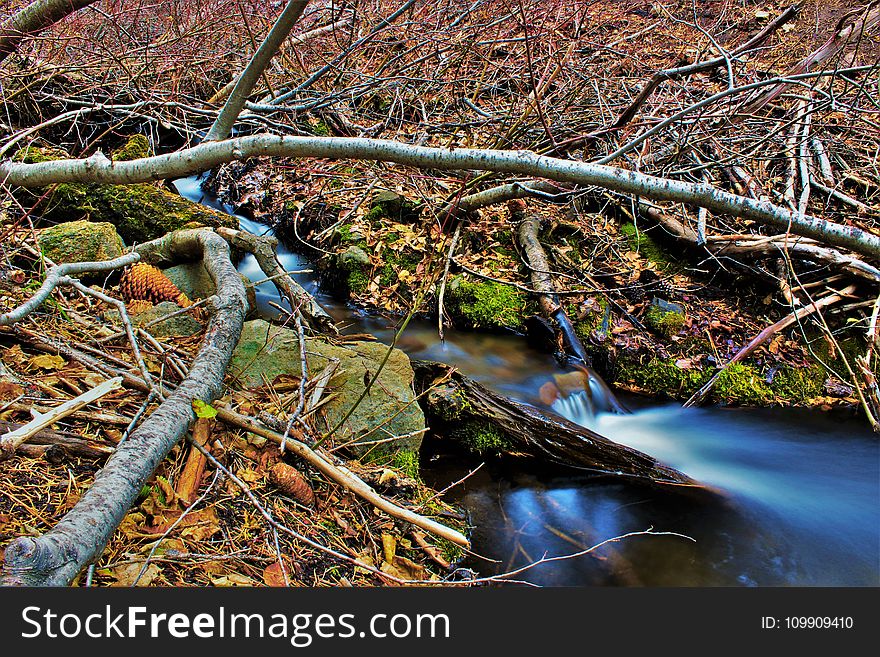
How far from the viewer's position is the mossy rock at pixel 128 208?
5000 mm

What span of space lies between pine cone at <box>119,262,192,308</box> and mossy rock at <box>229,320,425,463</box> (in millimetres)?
625

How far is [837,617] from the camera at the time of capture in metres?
2.46

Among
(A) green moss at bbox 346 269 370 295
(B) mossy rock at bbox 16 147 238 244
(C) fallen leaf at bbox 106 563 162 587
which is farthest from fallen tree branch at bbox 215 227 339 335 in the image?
(C) fallen leaf at bbox 106 563 162 587

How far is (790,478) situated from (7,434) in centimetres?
495

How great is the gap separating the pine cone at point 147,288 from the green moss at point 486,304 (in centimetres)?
258

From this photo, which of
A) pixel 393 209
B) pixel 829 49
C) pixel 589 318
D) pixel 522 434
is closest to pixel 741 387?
pixel 589 318

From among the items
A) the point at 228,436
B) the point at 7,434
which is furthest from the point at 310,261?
the point at 7,434

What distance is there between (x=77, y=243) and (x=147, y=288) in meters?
0.65

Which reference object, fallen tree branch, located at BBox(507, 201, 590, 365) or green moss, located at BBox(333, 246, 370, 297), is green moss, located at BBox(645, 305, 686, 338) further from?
green moss, located at BBox(333, 246, 370, 297)

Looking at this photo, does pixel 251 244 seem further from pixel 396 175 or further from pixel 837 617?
pixel 837 617

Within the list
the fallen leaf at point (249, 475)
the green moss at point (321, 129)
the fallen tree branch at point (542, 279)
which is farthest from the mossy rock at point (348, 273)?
the fallen leaf at point (249, 475)

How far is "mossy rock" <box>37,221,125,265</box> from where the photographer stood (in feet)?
12.8

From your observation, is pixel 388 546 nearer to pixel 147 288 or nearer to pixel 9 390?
pixel 9 390

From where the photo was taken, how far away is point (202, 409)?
2594 millimetres
